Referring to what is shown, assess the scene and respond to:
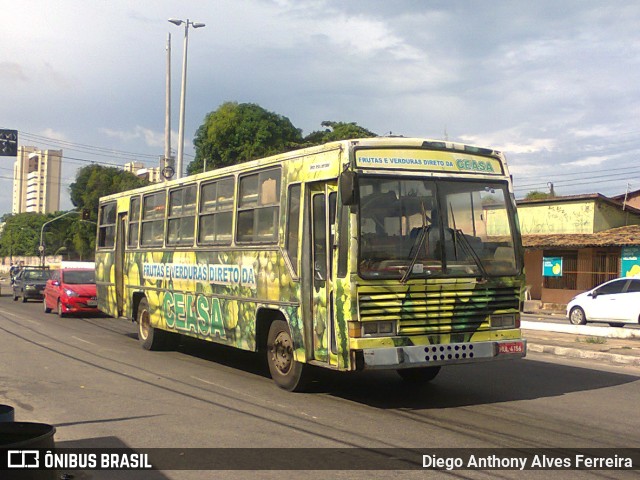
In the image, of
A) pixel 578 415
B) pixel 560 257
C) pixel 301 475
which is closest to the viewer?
pixel 301 475

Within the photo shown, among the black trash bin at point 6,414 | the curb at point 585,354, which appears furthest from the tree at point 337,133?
the black trash bin at point 6,414

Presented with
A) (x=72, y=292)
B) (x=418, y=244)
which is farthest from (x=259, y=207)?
(x=72, y=292)

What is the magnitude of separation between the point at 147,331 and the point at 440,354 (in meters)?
7.82

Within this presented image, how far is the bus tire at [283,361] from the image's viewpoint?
917 centimetres

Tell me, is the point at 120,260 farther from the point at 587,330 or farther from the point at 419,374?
the point at 587,330

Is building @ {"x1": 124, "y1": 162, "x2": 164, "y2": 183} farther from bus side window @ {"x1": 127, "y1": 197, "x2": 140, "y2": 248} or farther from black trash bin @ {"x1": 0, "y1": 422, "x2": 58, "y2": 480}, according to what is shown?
black trash bin @ {"x1": 0, "y1": 422, "x2": 58, "y2": 480}

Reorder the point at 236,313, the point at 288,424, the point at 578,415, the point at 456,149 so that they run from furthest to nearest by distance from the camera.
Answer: the point at 236,313
the point at 456,149
the point at 578,415
the point at 288,424

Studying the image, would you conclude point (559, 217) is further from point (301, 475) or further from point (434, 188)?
point (301, 475)

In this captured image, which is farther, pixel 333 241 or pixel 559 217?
pixel 559 217

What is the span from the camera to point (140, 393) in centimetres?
925

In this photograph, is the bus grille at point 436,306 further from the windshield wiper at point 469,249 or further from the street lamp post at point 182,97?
the street lamp post at point 182,97

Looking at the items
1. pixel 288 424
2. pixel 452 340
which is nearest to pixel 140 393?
A: pixel 288 424

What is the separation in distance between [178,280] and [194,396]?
3.73 meters

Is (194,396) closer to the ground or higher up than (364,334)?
closer to the ground
